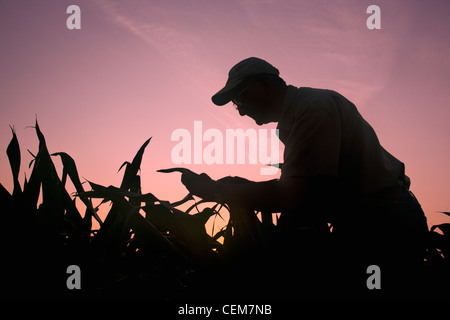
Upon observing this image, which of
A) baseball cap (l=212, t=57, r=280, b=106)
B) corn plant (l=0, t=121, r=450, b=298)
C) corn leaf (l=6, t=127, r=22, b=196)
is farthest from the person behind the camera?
baseball cap (l=212, t=57, r=280, b=106)

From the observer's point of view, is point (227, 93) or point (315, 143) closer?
point (315, 143)

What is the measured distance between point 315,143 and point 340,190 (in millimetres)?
237

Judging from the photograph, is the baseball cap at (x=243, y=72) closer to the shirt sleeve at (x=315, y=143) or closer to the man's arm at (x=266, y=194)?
the shirt sleeve at (x=315, y=143)

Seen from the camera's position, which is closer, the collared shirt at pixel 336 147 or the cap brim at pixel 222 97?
the collared shirt at pixel 336 147

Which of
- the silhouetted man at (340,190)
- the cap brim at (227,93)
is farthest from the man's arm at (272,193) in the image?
the cap brim at (227,93)

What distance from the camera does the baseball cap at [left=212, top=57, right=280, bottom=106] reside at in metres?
1.62

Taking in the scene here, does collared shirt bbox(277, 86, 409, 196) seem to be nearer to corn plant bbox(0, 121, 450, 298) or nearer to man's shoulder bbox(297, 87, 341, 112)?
man's shoulder bbox(297, 87, 341, 112)

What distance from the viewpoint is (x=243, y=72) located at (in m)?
1.63

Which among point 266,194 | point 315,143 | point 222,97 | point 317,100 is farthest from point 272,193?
point 222,97

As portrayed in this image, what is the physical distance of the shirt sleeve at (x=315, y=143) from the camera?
1.20 metres

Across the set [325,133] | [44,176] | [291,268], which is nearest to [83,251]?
[44,176]

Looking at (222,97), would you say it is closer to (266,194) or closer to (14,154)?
(266,194)

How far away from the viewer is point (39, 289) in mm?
751

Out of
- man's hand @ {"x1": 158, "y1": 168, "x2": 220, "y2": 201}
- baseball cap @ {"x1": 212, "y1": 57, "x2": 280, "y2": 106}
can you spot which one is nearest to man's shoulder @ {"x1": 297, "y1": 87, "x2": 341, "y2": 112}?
baseball cap @ {"x1": 212, "y1": 57, "x2": 280, "y2": 106}
